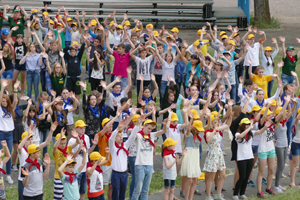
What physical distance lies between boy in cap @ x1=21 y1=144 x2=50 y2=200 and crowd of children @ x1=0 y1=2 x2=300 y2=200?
2 centimetres

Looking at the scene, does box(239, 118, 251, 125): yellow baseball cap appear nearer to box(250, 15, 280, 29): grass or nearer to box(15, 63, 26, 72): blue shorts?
box(15, 63, 26, 72): blue shorts

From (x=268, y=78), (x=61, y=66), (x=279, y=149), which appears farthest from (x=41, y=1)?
(x=279, y=149)

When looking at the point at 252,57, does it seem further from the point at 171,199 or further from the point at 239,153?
the point at 171,199

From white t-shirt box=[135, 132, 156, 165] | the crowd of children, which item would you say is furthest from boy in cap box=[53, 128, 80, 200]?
white t-shirt box=[135, 132, 156, 165]

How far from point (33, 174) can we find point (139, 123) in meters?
2.12

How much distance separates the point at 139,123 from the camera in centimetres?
909

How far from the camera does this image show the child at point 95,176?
8633mm

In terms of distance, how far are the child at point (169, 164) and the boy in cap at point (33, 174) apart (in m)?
2.25

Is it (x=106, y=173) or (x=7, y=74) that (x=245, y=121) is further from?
(x=7, y=74)

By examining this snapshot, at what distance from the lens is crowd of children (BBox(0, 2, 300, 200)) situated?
8961 millimetres

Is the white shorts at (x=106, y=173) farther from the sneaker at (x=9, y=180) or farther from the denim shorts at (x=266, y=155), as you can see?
the denim shorts at (x=266, y=155)

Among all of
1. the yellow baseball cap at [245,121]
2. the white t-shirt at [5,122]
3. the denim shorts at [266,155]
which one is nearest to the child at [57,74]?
the white t-shirt at [5,122]

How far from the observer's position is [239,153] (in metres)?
10.0

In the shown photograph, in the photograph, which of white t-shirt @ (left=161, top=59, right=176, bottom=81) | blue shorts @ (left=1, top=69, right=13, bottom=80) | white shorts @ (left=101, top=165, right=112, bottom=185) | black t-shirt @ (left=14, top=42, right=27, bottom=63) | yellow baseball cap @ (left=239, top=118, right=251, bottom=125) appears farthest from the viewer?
black t-shirt @ (left=14, top=42, right=27, bottom=63)
